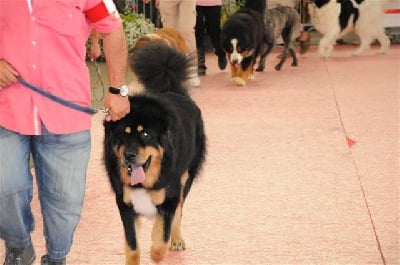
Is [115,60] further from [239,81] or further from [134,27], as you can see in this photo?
[134,27]

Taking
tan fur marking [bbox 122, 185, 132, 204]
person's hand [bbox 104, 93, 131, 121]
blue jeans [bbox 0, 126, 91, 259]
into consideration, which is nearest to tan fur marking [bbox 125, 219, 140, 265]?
tan fur marking [bbox 122, 185, 132, 204]

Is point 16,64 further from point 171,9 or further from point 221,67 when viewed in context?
point 221,67

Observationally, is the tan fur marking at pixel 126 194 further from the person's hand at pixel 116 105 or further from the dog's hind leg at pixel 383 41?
the dog's hind leg at pixel 383 41

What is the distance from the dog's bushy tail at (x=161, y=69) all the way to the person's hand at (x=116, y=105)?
2.64 feet

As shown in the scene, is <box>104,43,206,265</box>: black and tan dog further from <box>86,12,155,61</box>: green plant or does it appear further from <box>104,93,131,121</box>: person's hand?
<box>86,12,155,61</box>: green plant

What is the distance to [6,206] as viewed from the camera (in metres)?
2.53

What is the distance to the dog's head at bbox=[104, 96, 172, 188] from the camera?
107 inches

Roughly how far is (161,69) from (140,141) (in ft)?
2.56

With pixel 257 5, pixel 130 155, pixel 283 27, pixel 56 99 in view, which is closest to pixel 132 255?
pixel 130 155

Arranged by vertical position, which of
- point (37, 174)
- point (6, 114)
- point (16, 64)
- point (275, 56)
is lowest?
point (275, 56)

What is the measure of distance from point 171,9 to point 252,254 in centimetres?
488

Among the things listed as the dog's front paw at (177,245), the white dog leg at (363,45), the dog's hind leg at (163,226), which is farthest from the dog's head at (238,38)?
the dog's hind leg at (163,226)

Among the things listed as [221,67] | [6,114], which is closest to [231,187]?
[6,114]

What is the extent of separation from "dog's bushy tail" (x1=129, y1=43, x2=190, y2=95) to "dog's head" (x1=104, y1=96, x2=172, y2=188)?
22.4 inches
